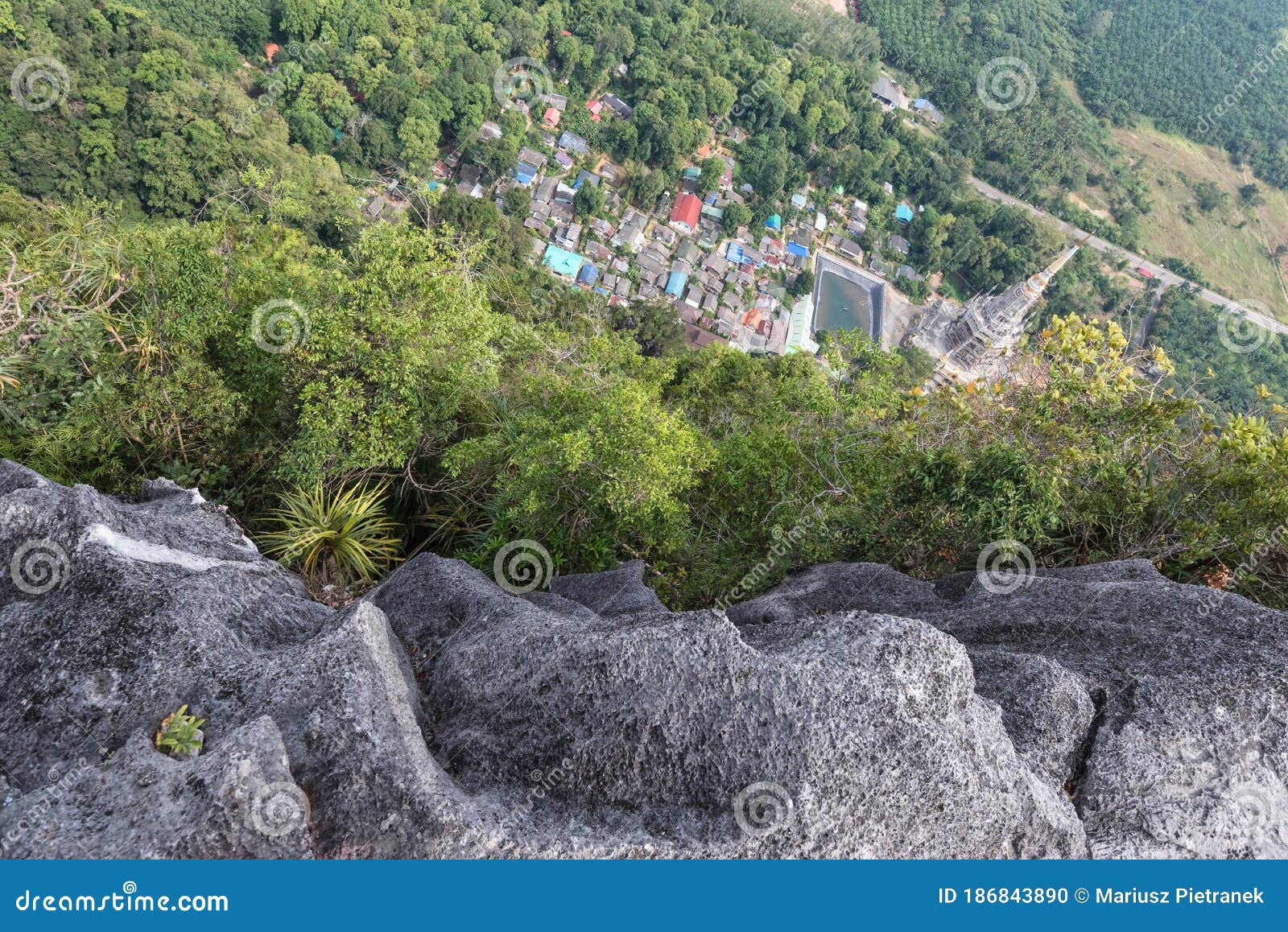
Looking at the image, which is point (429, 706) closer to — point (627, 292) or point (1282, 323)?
point (627, 292)

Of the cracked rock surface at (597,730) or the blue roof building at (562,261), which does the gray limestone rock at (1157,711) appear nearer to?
the cracked rock surface at (597,730)

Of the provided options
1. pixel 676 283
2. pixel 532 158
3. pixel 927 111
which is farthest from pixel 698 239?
pixel 927 111

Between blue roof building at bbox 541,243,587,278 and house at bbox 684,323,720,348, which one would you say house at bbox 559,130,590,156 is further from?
house at bbox 684,323,720,348

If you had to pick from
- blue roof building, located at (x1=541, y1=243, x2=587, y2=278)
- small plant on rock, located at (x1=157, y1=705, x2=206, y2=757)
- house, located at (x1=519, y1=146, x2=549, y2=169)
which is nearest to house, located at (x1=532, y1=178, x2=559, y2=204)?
house, located at (x1=519, y1=146, x2=549, y2=169)

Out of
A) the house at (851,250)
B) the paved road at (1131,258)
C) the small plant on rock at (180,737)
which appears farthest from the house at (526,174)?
the small plant on rock at (180,737)

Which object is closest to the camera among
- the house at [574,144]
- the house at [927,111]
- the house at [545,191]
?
the house at [545,191]

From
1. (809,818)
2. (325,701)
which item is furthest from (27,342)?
(809,818)
